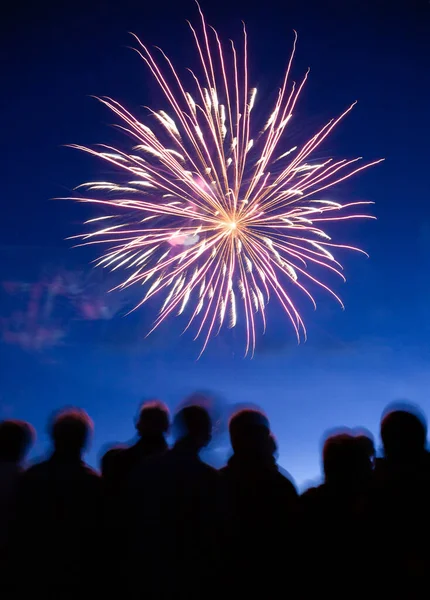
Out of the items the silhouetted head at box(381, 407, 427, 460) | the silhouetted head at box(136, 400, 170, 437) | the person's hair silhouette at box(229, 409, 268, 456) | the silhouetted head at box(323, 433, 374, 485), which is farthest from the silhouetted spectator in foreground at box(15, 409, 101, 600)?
the silhouetted head at box(381, 407, 427, 460)

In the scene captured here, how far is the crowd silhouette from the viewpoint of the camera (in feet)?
12.5

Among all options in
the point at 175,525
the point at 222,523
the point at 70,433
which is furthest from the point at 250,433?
the point at 70,433

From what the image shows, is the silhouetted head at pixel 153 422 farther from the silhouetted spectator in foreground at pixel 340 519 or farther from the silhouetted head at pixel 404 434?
the silhouetted head at pixel 404 434

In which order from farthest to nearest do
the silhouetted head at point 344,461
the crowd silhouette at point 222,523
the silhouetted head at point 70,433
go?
1. the silhouetted head at point 70,433
2. the silhouetted head at point 344,461
3. the crowd silhouette at point 222,523

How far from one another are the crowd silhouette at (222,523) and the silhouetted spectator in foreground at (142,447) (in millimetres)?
606

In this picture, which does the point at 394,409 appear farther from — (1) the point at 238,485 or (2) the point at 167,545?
(2) the point at 167,545

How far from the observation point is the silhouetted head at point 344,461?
4355 mm

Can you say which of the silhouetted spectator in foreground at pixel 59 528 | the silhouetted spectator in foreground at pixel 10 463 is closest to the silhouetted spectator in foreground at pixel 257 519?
the silhouetted spectator in foreground at pixel 59 528

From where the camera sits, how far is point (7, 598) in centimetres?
400

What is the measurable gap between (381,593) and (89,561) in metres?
2.80

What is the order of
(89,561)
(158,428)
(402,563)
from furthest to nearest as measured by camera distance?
(158,428), (89,561), (402,563)

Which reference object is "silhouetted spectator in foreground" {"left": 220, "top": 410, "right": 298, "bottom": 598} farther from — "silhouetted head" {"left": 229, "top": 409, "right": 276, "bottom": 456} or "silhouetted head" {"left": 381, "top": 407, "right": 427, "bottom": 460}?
"silhouetted head" {"left": 381, "top": 407, "right": 427, "bottom": 460}

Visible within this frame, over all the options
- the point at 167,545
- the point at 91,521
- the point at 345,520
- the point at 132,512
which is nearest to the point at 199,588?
Result: the point at 167,545

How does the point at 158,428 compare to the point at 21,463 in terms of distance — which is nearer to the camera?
the point at 21,463
